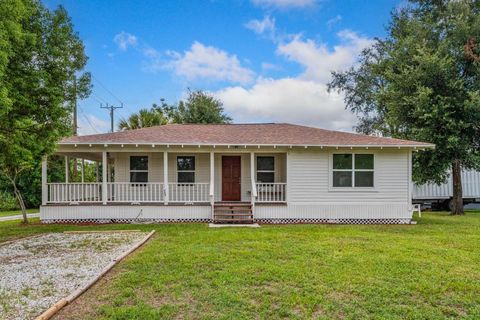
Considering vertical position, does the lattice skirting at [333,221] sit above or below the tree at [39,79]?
below

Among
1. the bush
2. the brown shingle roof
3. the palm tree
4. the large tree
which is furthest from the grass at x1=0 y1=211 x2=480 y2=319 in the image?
the large tree

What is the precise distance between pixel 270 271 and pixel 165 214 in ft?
23.4

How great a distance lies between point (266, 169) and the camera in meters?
13.4

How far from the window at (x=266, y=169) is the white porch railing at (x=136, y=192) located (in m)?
3.90

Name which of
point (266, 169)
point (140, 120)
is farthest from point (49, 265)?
point (140, 120)

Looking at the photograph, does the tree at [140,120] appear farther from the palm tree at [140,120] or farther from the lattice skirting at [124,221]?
the lattice skirting at [124,221]

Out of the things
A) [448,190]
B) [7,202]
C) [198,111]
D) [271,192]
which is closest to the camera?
[271,192]

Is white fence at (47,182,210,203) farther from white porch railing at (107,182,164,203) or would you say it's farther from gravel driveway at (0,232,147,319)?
gravel driveway at (0,232,147,319)

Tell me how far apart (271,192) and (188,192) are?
125 inches

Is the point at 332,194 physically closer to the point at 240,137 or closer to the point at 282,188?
the point at 282,188

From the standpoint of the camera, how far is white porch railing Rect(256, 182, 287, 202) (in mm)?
12195

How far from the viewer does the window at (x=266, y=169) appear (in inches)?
525

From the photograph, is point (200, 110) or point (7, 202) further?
point (200, 110)

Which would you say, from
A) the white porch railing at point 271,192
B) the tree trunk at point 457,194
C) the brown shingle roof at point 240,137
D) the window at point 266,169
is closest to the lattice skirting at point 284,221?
the white porch railing at point 271,192
